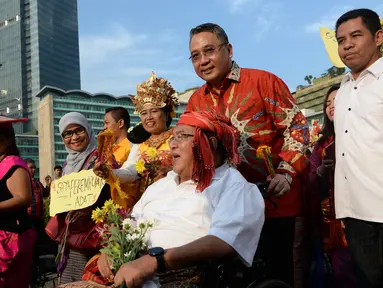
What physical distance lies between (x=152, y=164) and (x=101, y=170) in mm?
515

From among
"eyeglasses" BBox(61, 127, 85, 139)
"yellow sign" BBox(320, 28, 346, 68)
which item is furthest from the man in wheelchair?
"yellow sign" BBox(320, 28, 346, 68)

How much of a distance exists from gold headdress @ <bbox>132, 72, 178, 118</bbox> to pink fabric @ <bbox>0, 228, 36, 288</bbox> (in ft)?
5.06

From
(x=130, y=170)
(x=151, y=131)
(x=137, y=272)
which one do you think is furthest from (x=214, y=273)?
(x=151, y=131)

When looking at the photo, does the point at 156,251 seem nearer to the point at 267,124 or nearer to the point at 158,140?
the point at 267,124

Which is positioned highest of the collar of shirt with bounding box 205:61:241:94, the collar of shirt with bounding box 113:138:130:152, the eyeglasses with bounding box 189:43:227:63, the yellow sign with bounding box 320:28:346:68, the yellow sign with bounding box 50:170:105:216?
the yellow sign with bounding box 320:28:346:68

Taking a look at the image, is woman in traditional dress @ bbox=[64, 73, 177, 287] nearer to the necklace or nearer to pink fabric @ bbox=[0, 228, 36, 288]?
the necklace

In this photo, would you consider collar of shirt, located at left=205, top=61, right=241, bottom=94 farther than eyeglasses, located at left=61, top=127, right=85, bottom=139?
No

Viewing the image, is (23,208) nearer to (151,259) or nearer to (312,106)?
(151,259)

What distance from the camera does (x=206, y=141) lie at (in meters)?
2.75

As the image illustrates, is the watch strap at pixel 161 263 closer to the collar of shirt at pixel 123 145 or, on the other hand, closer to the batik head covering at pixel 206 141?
the batik head covering at pixel 206 141

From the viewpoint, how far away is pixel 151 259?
2369 millimetres

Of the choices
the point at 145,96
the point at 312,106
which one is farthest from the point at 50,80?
the point at 145,96

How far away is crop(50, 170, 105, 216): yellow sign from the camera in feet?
13.6

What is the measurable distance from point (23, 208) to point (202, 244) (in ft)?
7.10
